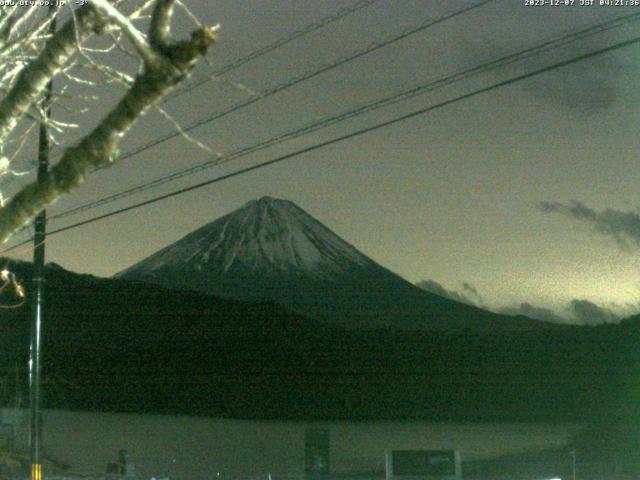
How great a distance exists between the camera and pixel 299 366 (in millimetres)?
45156

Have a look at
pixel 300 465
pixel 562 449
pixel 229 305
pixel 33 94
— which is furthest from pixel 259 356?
pixel 33 94

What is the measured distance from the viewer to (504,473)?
103 ft

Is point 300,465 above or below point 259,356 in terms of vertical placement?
below

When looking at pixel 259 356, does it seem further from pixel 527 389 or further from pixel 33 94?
pixel 33 94

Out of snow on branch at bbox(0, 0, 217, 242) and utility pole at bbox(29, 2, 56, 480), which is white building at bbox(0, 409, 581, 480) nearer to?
utility pole at bbox(29, 2, 56, 480)

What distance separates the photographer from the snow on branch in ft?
14.3

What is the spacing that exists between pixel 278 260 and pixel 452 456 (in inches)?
3240

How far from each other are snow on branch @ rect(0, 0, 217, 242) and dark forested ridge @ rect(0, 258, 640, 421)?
31.6 metres

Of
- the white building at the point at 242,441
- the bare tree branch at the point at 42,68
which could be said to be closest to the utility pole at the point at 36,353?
the bare tree branch at the point at 42,68

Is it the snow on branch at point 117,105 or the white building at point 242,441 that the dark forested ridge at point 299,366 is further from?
the snow on branch at point 117,105

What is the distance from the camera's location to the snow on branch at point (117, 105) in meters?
4.36

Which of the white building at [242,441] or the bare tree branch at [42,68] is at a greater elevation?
the bare tree branch at [42,68]

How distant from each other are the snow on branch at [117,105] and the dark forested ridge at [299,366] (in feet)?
104

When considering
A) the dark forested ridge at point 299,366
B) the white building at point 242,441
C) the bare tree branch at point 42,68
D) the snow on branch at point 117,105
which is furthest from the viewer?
the dark forested ridge at point 299,366
